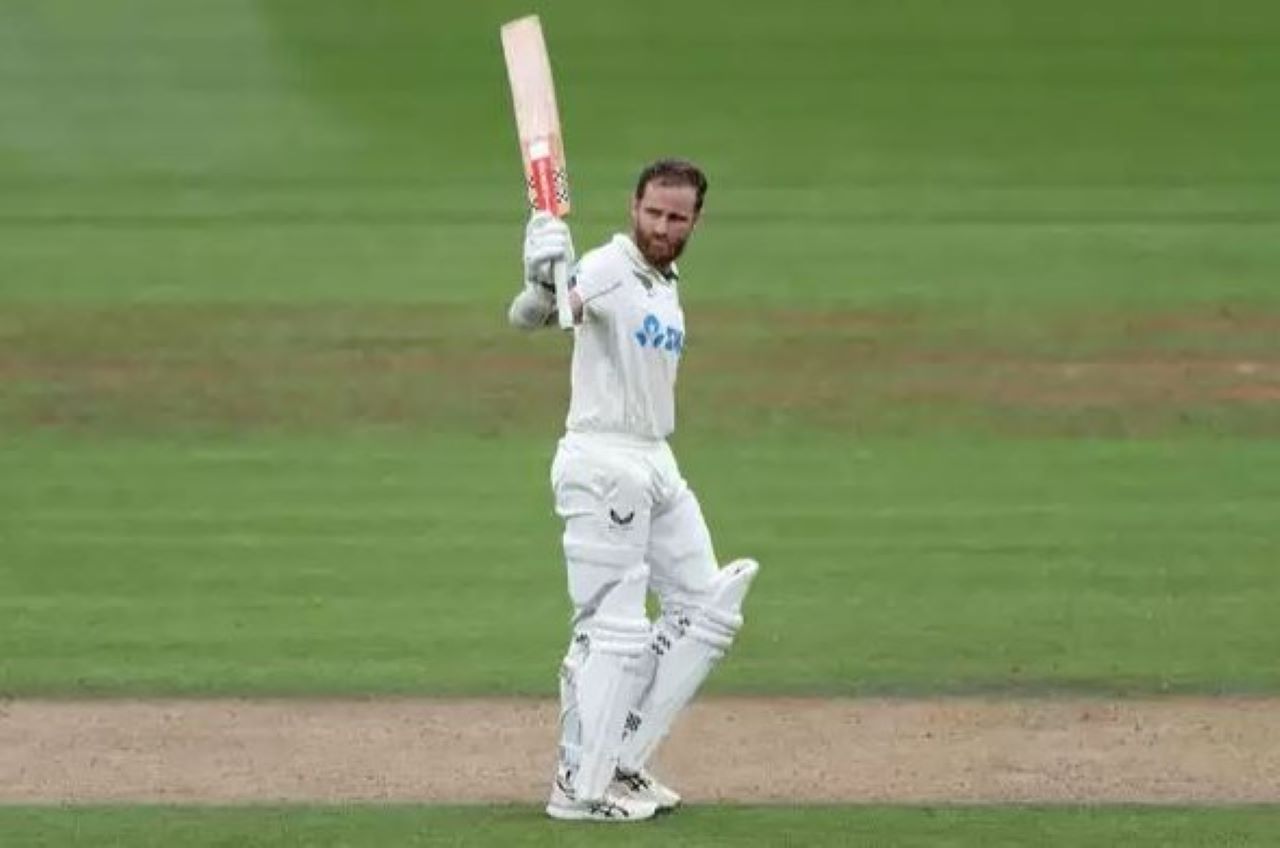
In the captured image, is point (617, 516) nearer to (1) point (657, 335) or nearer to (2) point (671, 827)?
(1) point (657, 335)

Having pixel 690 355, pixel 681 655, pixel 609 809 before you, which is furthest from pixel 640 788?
pixel 690 355

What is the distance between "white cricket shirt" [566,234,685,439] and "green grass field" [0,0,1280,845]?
1.22m

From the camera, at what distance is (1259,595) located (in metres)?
14.5

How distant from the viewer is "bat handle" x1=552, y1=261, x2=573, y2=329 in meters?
9.27

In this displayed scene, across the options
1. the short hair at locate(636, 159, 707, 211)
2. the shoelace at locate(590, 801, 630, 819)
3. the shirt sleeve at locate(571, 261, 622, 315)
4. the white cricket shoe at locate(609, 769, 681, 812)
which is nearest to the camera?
the shirt sleeve at locate(571, 261, 622, 315)

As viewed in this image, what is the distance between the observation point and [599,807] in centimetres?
977

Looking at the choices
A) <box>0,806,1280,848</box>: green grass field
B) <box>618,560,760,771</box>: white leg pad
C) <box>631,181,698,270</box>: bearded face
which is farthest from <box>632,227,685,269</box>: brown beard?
<box>0,806,1280,848</box>: green grass field

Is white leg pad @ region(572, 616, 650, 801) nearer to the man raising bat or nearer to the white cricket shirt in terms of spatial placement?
the man raising bat

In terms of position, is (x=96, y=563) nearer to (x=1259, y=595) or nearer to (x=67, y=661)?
(x=67, y=661)

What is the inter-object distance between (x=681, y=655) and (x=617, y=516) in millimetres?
511

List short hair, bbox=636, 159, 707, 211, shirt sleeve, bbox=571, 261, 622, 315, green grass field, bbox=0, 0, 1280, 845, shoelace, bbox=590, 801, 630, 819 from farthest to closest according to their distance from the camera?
green grass field, bbox=0, 0, 1280, 845, shoelace, bbox=590, 801, 630, 819, short hair, bbox=636, 159, 707, 211, shirt sleeve, bbox=571, 261, 622, 315

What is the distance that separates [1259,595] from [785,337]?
24.2ft

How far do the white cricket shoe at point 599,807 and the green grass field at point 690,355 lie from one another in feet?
0.53

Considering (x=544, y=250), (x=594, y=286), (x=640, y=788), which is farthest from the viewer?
(x=640, y=788)
